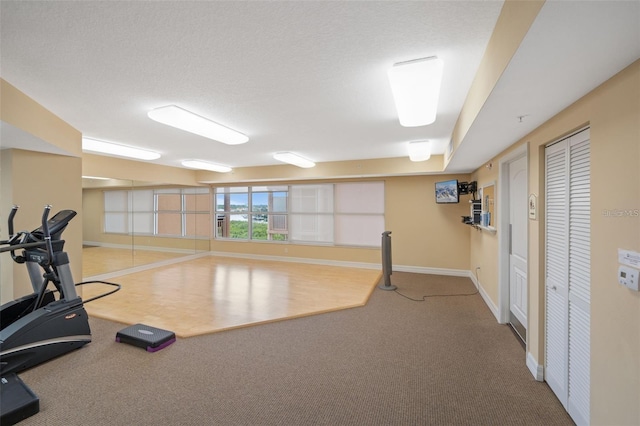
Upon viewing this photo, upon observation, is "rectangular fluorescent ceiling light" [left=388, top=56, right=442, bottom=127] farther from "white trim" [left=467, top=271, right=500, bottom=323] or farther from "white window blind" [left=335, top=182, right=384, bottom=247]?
"white window blind" [left=335, top=182, right=384, bottom=247]

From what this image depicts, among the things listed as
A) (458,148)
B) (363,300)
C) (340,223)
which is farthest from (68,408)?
(340,223)

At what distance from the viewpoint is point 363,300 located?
4371mm

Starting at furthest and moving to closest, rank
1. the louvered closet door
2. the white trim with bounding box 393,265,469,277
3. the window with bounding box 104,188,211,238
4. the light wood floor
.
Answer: the window with bounding box 104,188,211,238
the white trim with bounding box 393,265,469,277
the light wood floor
the louvered closet door

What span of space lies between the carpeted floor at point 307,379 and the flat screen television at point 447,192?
2.61 meters

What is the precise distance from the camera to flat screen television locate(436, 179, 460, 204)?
533 centimetres

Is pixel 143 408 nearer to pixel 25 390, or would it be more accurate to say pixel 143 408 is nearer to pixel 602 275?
pixel 25 390

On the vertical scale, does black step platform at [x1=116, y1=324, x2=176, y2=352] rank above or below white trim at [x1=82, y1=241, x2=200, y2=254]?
below

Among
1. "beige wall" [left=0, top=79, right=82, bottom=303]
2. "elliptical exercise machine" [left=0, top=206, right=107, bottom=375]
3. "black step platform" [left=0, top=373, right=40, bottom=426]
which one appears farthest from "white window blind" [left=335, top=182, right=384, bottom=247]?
"black step platform" [left=0, top=373, right=40, bottom=426]

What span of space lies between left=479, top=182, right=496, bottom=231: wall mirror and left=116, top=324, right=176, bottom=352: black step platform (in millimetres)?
4254

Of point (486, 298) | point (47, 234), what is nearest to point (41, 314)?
point (47, 234)

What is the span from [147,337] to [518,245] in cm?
432

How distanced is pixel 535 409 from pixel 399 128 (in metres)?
3.07

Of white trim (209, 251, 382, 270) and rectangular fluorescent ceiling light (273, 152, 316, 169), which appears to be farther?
white trim (209, 251, 382, 270)

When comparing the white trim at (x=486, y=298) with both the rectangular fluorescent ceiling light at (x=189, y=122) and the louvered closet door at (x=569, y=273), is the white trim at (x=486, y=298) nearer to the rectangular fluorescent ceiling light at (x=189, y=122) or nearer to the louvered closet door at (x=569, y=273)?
the louvered closet door at (x=569, y=273)
